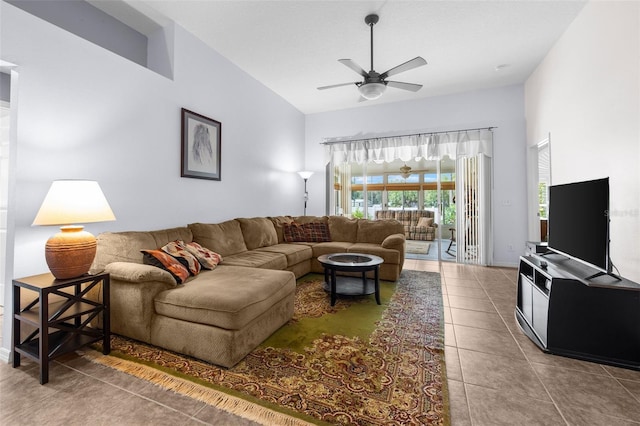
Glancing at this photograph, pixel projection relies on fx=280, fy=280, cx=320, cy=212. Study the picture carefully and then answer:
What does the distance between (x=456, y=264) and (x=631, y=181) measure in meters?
3.05

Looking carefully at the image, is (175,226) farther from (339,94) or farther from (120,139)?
(339,94)

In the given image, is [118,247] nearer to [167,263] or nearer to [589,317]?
[167,263]

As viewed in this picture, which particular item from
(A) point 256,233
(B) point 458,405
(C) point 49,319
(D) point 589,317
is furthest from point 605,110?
(C) point 49,319

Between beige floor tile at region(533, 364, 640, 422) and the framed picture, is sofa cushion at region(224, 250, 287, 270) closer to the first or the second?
the framed picture

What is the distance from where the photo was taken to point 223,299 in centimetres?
186

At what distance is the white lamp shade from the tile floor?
978 millimetres

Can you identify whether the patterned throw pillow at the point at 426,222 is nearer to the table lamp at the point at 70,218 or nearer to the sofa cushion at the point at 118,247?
the sofa cushion at the point at 118,247

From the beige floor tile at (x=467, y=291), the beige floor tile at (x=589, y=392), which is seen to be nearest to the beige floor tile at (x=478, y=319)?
the beige floor tile at (x=467, y=291)

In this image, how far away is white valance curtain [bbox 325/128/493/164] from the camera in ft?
16.1

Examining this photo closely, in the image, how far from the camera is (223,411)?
1.46 meters

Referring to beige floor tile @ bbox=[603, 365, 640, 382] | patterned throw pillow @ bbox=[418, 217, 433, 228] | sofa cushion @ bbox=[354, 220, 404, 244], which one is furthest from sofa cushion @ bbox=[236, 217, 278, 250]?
patterned throw pillow @ bbox=[418, 217, 433, 228]

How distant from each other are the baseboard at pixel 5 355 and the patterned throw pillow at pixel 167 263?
96cm

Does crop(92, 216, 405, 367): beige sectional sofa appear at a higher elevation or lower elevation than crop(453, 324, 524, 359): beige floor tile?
higher

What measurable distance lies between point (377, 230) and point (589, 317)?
2831 mm
